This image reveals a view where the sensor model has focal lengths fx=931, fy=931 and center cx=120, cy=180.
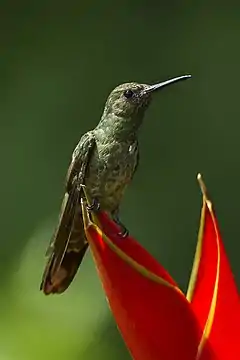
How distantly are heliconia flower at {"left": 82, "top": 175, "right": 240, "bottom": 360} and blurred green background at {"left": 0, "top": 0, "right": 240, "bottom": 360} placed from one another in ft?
3.95

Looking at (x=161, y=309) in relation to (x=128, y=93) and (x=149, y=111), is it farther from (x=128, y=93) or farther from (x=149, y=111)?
(x=149, y=111)

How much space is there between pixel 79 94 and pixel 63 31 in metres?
0.16

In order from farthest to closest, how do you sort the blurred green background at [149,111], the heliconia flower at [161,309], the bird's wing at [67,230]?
the blurred green background at [149,111] → the bird's wing at [67,230] → the heliconia flower at [161,309]

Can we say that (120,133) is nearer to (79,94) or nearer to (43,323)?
(43,323)

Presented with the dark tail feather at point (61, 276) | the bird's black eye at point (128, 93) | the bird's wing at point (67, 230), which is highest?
the bird's black eye at point (128, 93)

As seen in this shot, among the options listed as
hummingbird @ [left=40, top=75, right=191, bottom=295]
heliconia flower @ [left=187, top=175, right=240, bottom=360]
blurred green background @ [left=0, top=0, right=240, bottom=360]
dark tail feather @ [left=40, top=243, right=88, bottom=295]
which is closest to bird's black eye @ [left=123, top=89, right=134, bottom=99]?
hummingbird @ [left=40, top=75, right=191, bottom=295]

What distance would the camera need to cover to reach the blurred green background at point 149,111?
6.32 feet

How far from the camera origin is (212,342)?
2.09 ft

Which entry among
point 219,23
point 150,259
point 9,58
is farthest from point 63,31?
point 150,259

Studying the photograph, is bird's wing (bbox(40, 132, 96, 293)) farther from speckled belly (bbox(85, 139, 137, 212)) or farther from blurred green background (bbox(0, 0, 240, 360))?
blurred green background (bbox(0, 0, 240, 360))

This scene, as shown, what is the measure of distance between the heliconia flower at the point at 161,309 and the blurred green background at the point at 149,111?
120 cm

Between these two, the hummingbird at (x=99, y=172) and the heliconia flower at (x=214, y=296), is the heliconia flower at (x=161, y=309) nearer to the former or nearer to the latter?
the heliconia flower at (x=214, y=296)

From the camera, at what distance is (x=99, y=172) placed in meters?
1.06

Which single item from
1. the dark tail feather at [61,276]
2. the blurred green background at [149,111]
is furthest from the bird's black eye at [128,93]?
the blurred green background at [149,111]
